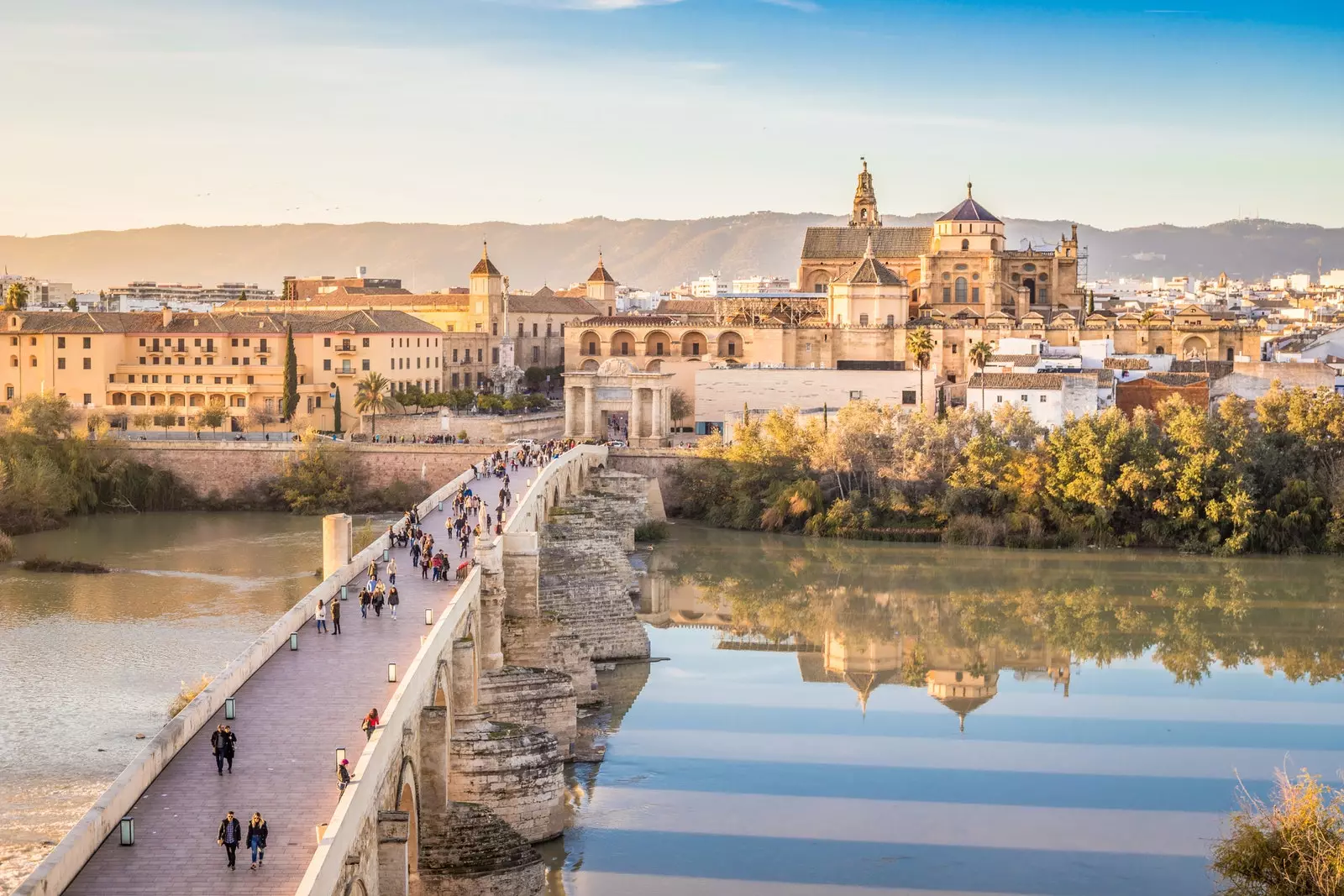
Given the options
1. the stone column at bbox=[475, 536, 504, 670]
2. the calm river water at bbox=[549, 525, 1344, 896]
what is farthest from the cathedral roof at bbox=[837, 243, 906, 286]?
the stone column at bbox=[475, 536, 504, 670]

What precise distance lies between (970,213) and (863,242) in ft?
21.9

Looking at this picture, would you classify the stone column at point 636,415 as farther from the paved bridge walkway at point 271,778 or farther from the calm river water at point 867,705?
the paved bridge walkway at point 271,778

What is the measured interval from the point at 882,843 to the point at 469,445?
30519 mm

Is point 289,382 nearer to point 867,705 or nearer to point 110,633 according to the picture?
point 110,633

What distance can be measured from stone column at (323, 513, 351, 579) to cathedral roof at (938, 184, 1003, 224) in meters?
42.9

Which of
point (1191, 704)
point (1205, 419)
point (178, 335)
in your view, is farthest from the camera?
point (178, 335)

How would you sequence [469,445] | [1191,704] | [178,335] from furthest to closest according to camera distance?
[178,335] < [469,445] < [1191,704]

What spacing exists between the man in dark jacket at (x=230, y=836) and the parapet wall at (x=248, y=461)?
1355 inches

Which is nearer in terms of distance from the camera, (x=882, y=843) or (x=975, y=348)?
(x=882, y=843)

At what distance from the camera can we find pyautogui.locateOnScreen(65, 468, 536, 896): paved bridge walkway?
10.6m

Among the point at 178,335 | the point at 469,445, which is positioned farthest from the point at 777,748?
the point at 178,335

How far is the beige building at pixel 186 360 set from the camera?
5069cm

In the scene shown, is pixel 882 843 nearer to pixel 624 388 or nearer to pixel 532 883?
pixel 532 883

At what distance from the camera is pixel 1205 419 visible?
129 feet
